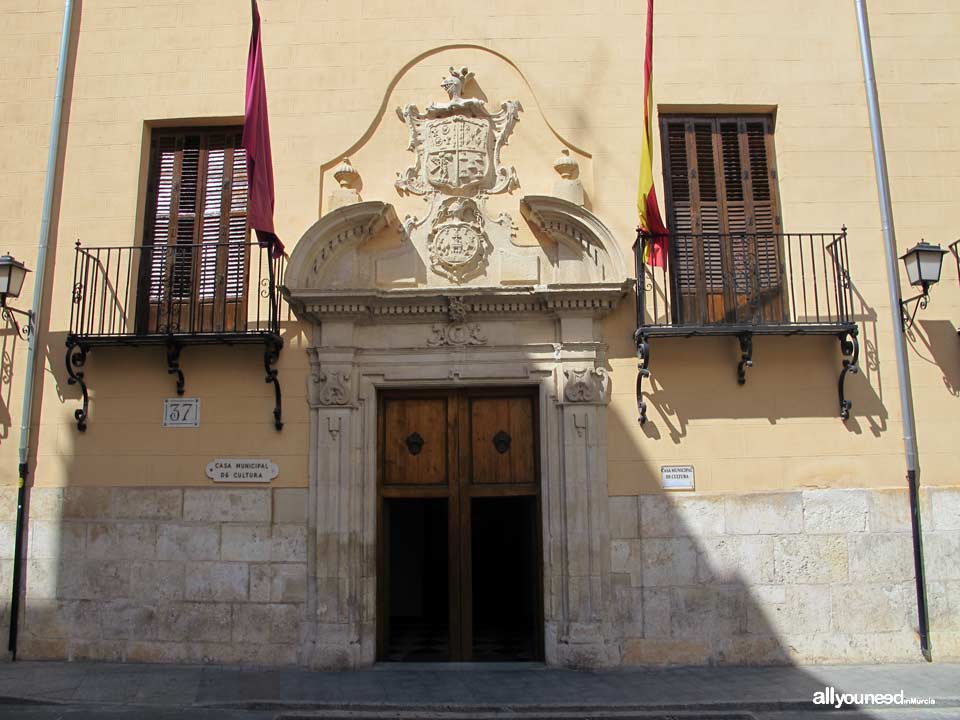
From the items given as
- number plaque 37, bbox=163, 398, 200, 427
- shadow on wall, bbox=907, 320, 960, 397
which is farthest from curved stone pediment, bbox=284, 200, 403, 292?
shadow on wall, bbox=907, 320, 960, 397

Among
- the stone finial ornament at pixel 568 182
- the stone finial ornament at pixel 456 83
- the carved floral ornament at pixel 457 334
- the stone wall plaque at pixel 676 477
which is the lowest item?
the stone wall plaque at pixel 676 477

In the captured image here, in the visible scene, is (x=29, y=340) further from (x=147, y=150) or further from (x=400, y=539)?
(x=400, y=539)

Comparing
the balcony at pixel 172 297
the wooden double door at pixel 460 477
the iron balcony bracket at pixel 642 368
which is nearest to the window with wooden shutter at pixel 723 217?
the iron balcony bracket at pixel 642 368

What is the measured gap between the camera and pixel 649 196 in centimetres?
710

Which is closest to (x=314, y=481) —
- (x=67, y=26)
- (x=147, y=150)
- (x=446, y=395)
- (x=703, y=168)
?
(x=446, y=395)

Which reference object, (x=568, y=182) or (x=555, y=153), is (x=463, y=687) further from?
(x=555, y=153)

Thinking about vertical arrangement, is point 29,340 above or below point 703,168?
below

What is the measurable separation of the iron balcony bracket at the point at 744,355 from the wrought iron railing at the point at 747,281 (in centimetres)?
26

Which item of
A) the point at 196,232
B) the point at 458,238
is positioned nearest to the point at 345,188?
the point at 458,238

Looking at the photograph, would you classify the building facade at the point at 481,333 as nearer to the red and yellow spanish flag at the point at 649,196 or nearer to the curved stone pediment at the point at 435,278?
the curved stone pediment at the point at 435,278

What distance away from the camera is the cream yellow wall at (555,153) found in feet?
24.2

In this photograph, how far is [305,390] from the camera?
7430 millimetres

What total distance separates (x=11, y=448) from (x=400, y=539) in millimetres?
4513

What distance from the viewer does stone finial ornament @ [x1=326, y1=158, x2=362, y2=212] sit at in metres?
7.73
